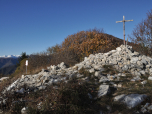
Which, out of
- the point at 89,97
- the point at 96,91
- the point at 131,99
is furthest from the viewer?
the point at 96,91

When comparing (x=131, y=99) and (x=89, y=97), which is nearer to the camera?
(x=131, y=99)

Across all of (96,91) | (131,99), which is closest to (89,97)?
(96,91)

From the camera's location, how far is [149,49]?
43.7 ft

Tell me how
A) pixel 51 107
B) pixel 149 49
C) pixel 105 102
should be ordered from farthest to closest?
1. pixel 149 49
2. pixel 105 102
3. pixel 51 107

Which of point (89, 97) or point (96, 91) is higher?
point (96, 91)

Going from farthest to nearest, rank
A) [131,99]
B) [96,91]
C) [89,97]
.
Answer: [96,91]
[89,97]
[131,99]

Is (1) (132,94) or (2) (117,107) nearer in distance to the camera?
(2) (117,107)

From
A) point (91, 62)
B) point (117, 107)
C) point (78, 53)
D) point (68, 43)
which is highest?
point (68, 43)

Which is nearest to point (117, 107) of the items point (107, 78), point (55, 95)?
point (55, 95)

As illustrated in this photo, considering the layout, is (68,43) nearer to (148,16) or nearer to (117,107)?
(148,16)

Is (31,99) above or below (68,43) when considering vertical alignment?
below

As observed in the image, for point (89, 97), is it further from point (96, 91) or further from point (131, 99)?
point (131, 99)

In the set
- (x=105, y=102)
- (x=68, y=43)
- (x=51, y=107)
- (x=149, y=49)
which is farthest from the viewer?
(x=68, y=43)

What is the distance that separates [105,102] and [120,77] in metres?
2.78
